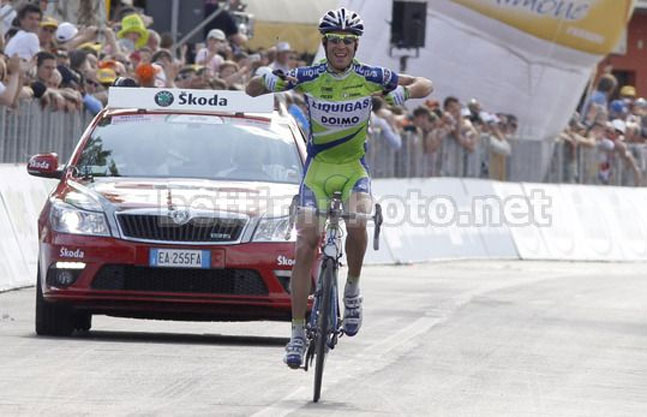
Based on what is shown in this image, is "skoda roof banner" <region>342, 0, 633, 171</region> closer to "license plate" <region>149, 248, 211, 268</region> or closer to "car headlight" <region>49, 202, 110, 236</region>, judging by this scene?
→ "car headlight" <region>49, 202, 110, 236</region>

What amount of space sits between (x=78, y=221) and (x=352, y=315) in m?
2.99

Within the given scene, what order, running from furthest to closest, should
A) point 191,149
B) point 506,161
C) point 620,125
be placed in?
point 620,125, point 506,161, point 191,149

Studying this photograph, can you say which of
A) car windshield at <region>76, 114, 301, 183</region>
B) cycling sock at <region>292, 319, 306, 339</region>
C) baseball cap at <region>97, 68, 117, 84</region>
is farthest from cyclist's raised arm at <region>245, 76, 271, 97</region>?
baseball cap at <region>97, 68, 117, 84</region>

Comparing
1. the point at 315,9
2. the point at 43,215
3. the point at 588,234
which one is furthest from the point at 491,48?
the point at 43,215

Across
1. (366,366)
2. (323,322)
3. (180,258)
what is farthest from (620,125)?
(323,322)

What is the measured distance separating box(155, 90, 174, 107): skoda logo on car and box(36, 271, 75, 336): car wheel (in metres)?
1.89

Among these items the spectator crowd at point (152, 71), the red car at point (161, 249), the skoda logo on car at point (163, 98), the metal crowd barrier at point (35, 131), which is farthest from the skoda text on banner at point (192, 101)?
the metal crowd barrier at point (35, 131)

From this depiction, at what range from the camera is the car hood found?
13883 mm

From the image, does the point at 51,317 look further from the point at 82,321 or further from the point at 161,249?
the point at 161,249

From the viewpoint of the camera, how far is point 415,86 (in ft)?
38.6

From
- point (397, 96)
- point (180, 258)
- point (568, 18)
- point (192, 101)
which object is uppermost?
point (397, 96)

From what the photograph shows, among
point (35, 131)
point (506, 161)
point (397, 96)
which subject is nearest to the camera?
point (397, 96)

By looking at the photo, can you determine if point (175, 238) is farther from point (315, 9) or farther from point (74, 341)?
point (315, 9)

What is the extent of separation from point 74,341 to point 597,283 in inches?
516
